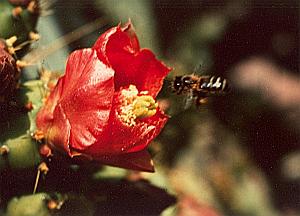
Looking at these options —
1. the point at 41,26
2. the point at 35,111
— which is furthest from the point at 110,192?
the point at 41,26

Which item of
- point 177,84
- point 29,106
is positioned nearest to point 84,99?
point 29,106

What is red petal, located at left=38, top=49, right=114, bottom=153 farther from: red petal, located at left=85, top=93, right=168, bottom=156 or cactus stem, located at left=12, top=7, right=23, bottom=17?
cactus stem, located at left=12, top=7, right=23, bottom=17

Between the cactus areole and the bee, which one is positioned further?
the bee

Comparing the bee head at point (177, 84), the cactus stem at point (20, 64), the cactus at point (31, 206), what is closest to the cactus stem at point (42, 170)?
the cactus at point (31, 206)

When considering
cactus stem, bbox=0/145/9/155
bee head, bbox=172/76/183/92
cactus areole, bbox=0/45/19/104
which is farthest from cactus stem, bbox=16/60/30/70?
bee head, bbox=172/76/183/92

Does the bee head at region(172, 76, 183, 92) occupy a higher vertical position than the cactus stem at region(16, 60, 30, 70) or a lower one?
lower

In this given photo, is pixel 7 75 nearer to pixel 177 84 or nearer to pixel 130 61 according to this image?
pixel 130 61

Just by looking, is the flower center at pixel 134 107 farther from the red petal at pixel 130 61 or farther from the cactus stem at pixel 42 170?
the cactus stem at pixel 42 170
